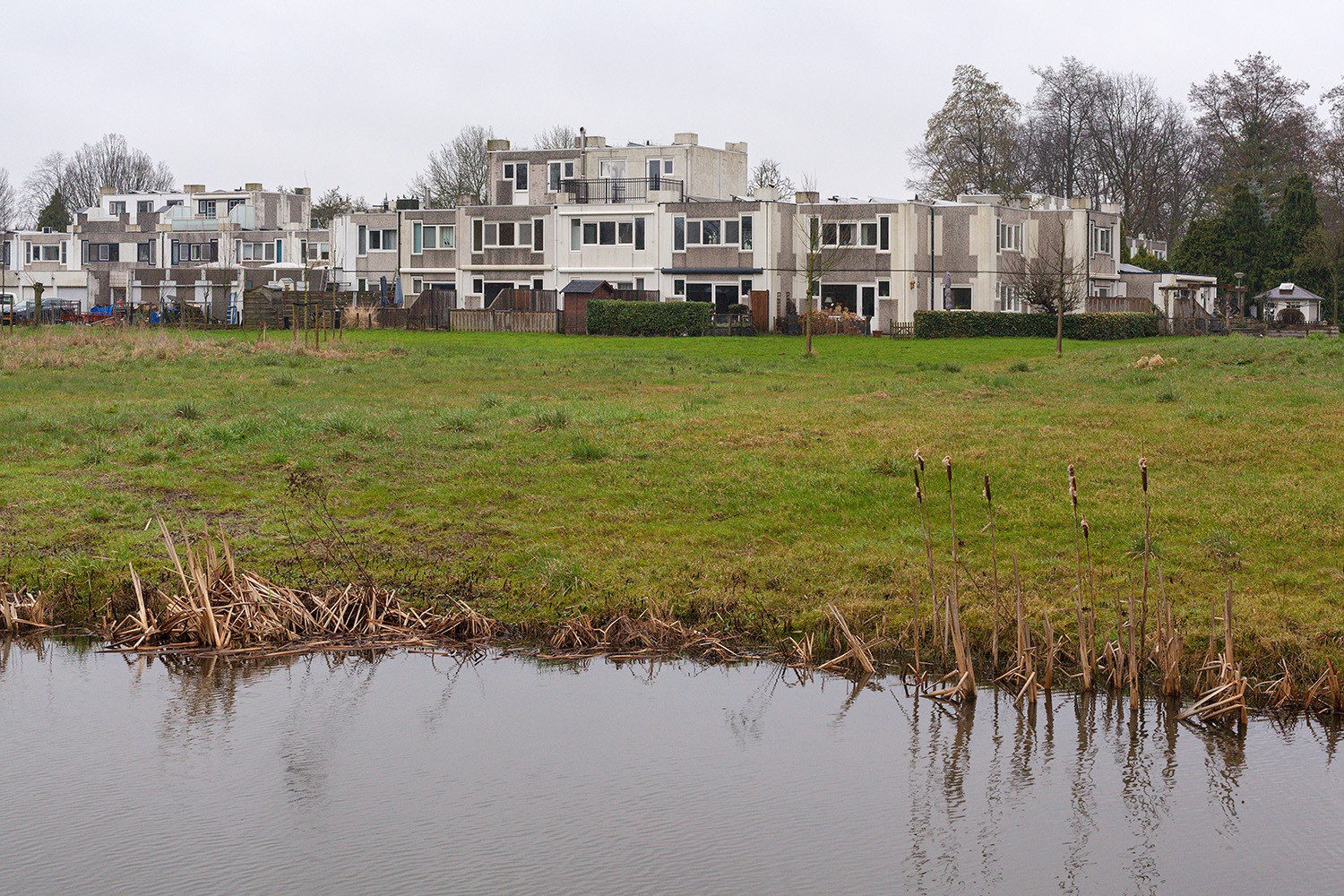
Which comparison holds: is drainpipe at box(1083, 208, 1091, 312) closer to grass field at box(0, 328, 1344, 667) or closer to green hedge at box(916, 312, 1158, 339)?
green hedge at box(916, 312, 1158, 339)

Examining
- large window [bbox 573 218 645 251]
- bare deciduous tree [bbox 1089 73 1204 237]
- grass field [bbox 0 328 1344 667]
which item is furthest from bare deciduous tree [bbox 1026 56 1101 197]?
grass field [bbox 0 328 1344 667]

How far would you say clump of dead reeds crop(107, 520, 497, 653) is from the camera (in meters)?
11.7

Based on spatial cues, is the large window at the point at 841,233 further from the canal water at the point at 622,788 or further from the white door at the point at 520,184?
the canal water at the point at 622,788

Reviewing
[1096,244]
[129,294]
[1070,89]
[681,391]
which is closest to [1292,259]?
[1096,244]

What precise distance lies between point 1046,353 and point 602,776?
37525 mm

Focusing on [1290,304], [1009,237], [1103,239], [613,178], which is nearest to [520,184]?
[613,178]

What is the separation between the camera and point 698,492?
52.0 feet

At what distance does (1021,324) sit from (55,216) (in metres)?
89.2

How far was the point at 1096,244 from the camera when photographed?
72.6 m

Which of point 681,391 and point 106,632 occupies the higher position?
point 681,391

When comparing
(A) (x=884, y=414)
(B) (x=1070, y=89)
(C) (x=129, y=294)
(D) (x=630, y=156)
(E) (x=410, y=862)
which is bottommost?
(E) (x=410, y=862)

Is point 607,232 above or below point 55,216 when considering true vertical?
below

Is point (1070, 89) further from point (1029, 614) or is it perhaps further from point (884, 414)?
point (1029, 614)

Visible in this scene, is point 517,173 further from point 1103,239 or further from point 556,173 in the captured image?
point 1103,239
